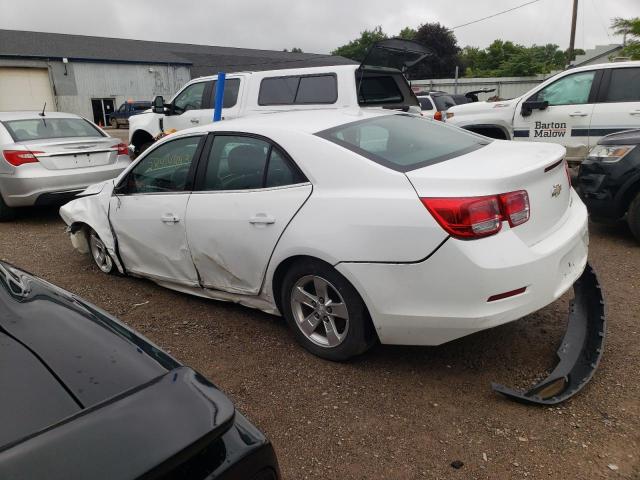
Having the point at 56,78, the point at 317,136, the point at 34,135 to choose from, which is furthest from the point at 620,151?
the point at 56,78

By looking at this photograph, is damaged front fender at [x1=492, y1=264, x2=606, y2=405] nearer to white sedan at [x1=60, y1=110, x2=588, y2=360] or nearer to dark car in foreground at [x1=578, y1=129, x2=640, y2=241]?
white sedan at [x1=60, y1=110, x2=588, y2=360]

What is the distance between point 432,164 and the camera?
9.58 feet

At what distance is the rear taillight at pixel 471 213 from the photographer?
2537 millimetres

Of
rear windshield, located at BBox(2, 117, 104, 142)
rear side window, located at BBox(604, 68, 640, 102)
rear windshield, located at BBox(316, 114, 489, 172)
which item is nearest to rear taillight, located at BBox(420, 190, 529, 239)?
rear windshield, located at BBox(316, 114, 489, 172)

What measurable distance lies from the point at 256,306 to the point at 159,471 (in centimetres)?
245

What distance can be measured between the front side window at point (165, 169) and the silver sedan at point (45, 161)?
3.08 metres

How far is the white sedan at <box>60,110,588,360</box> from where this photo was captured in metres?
2.59

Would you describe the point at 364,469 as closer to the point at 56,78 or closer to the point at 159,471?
the point at 159,471

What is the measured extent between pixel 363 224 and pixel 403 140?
858 millimetres

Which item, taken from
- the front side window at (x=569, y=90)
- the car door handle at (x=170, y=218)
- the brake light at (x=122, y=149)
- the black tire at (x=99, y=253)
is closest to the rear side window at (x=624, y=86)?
the front side window at (x=569, y=90)

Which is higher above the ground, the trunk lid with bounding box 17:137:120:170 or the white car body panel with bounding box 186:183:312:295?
the trunk lid with bounding box 17:137:120:170

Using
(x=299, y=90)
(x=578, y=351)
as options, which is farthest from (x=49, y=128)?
(x=578, y=351)

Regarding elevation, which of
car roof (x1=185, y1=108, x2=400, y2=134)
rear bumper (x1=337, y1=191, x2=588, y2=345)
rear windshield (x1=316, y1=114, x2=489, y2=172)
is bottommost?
rear bumper (x1=337, y1=191, x2=588, y2=345)

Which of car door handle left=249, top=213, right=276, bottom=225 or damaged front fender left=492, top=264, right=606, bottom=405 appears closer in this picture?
damaged front fender left=492, top=264, right=606, bottom=405
